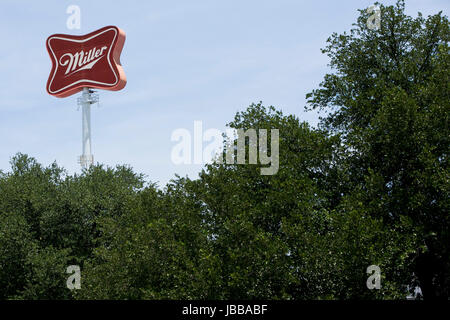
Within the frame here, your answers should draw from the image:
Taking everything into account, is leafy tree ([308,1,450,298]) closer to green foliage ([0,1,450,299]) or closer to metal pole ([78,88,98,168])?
green foliage ([0,1,450,299])

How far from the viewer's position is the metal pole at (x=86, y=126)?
198 feet

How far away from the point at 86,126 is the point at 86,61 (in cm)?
633

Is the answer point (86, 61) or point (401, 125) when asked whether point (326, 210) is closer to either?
point (401, 125)

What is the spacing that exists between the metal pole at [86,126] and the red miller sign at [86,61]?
103cm

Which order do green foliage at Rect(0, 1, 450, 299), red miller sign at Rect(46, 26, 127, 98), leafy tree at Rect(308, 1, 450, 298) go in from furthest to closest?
1. red miller sign at Rect(46, 26, 127, 98)
2. leafy tree at Rect(308, 1, 450, 298)
3. green foliage at Rect(0, 1, 450, 299)

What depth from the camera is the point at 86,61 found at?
5981 centimetres

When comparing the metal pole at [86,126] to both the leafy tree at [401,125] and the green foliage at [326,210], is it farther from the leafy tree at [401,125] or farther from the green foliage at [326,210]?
the leafy tree at [401,125]

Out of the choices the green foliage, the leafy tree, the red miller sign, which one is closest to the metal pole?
the red miller sign

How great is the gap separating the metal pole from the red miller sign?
103 centimetres

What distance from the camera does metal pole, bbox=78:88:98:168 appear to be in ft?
198

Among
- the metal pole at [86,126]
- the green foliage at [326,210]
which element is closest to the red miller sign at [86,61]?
the metal pole at [86,126]

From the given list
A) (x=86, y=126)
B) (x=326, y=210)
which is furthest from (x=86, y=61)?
(x=326, y=210)
